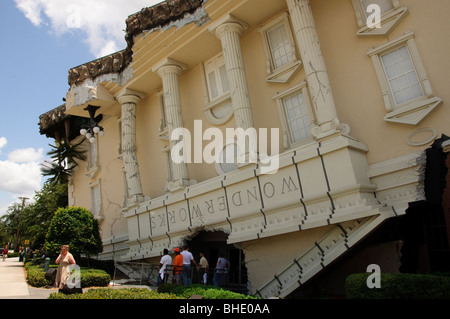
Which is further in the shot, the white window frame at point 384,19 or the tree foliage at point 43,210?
the tree foliage at point 43,210

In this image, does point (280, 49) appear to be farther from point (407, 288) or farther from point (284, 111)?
point (407, 288)

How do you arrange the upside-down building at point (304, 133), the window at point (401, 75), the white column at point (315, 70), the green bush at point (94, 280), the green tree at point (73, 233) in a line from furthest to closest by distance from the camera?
the green tree at point (73, 233)
the green bush at point (94, 280)
the white column at point (315, 70)
the window at point (401, 75)
the upside-down building at point (304, 133)

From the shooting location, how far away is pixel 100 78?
59.8 ft

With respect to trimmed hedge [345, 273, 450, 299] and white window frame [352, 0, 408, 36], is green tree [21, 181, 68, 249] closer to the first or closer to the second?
white window frame [352, 0, 408, 36]

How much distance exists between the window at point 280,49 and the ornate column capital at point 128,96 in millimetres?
7888

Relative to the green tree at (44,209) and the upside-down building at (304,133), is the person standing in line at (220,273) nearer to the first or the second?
the upside-down building at (304,133)

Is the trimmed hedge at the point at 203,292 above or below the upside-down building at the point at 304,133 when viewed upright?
below

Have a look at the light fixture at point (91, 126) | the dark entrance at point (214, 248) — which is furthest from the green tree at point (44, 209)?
the dark entrance at point (214, 248)

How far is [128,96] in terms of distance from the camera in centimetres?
1786

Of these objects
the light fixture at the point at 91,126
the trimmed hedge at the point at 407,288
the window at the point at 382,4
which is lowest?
the trimmed hedge at the point at 407,288

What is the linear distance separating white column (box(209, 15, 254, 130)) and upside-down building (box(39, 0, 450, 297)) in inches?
2.1

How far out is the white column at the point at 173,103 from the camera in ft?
46.5

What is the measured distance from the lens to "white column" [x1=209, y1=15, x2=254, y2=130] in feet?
39.7
